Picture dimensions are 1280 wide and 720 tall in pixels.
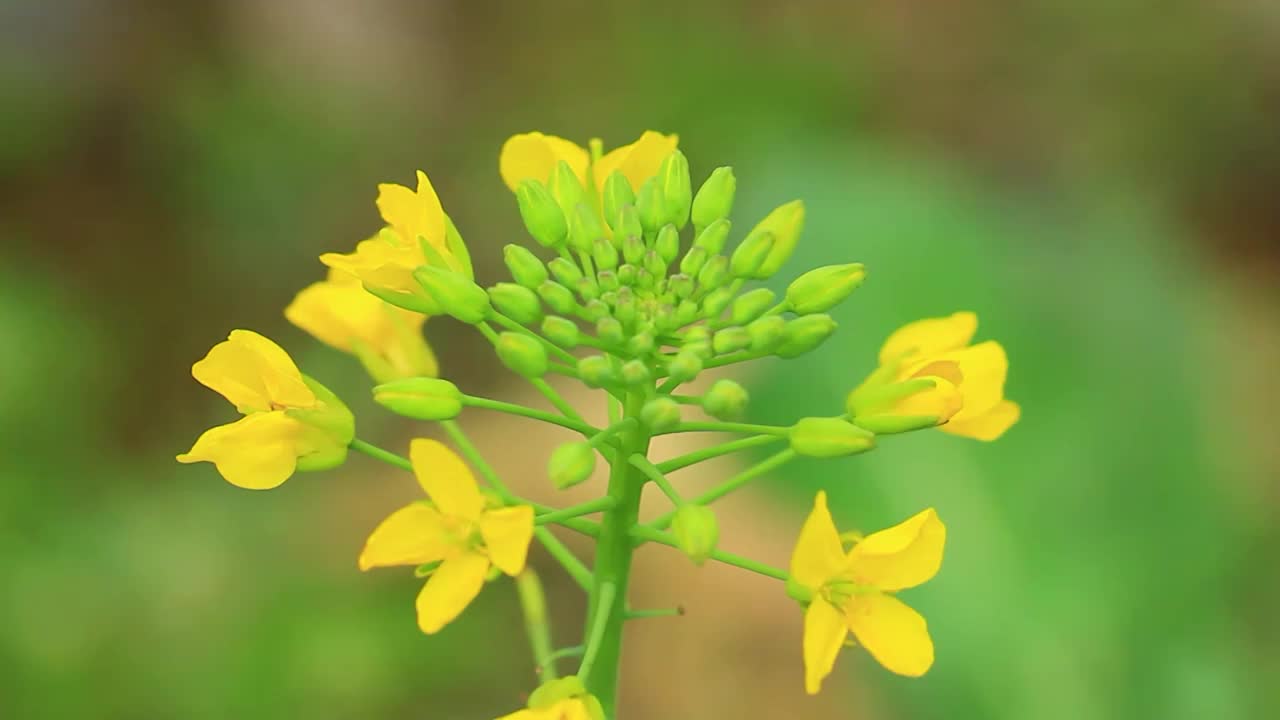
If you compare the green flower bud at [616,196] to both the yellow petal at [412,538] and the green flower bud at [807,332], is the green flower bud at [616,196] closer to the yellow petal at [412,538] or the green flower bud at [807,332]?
the green flower bud at [807,332]

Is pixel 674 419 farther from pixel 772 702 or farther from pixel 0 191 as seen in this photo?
pixel 0 191

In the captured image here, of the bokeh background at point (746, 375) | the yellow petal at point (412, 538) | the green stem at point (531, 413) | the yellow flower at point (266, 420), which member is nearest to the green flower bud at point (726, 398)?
the green stem at point (531, 413)

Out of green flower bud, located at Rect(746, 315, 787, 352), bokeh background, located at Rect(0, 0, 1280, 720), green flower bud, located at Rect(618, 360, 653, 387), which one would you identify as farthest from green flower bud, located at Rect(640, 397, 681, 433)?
bokeh background, located at Rect(0, 0, 1280, 720)

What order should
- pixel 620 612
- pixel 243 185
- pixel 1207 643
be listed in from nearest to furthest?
pixel 620 612, pixel 1207 643, pixel 243 185

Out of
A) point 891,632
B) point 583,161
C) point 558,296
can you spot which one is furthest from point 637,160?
point 891,632

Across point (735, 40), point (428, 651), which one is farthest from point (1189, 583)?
point (735, 40)

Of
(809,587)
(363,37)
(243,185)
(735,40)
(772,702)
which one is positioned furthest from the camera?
(363,37)

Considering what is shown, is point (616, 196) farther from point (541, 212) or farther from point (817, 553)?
point (817, 553)
